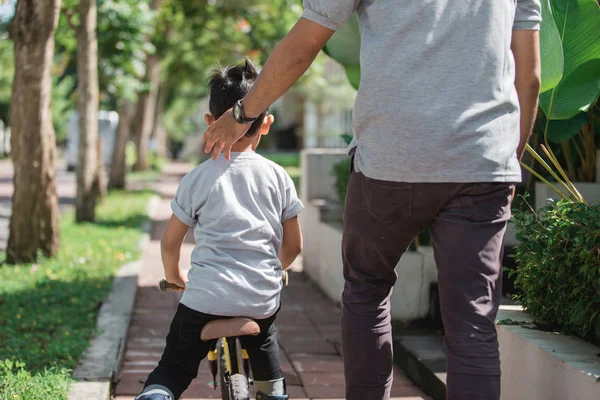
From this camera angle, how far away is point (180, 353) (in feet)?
9.91

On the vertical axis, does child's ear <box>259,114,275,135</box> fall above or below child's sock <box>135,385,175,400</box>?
above

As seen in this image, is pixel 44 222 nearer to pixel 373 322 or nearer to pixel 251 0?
pixel 373 322

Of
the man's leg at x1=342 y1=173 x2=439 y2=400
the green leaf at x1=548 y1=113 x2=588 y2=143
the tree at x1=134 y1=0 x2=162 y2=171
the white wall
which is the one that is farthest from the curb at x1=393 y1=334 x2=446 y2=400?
the tree at x1=134 y1=0 x2=162 y2=171

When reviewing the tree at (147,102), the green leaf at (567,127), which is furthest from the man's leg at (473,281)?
the tree at (147,102)

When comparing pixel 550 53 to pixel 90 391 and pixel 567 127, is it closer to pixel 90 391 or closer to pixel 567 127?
pixel 567 127

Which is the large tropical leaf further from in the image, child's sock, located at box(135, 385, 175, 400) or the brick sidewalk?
child's sock, located at box(135, 385, 175, 400)

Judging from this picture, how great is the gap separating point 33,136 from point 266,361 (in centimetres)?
538

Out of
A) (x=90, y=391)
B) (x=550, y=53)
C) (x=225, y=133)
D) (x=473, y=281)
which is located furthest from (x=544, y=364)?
(x=90, y=391)

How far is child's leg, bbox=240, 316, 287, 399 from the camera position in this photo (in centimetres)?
310

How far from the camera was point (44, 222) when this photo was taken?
809 centimetres

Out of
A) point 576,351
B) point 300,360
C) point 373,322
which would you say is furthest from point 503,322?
point 300,360

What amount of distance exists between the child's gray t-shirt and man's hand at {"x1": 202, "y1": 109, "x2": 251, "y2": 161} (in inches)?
11.1

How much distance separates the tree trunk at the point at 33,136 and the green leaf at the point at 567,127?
4713 mm

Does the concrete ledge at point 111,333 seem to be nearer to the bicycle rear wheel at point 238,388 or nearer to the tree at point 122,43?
the bicycle rear wheel at point 238,388
